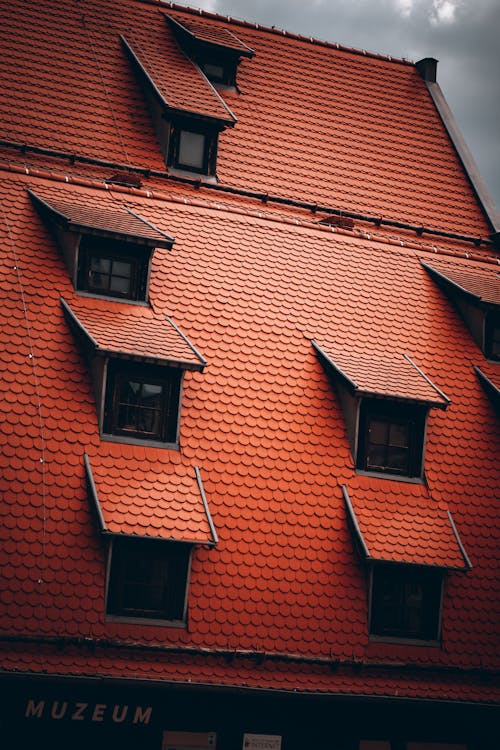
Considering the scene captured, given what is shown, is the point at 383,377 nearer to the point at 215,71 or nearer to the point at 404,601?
the point at 404,601

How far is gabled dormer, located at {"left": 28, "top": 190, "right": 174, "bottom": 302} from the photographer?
16203 millimetres

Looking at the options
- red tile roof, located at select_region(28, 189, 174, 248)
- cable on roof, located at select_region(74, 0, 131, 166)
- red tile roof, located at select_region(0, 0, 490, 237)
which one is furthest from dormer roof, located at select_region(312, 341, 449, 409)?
cable on roof, located at select_region(74, 0, 131, 166)

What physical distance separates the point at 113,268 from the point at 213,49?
7.21m

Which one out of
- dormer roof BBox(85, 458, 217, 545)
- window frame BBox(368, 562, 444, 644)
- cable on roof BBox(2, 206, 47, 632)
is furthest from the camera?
window frame BBox(368, 562, 444, 644)

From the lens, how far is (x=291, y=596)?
15.3m

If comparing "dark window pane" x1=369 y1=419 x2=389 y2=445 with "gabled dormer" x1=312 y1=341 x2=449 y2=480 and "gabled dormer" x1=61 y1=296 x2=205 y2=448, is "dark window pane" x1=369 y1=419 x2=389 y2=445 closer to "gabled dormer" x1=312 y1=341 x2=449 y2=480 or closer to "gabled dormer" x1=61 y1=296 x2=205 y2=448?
"gabled dormer" x1=312 y1=341 x2=449 y2=480

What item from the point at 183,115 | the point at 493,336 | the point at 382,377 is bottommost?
the point at 382,377

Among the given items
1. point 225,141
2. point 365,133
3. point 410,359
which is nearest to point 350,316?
point 410,359

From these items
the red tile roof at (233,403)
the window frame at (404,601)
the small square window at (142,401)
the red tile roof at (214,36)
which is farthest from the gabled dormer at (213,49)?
the window frame at (404,601)

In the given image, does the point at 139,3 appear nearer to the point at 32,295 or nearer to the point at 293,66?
the point at 293,66

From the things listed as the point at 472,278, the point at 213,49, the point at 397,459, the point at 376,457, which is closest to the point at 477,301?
the point at 472,278

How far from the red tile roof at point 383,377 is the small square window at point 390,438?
342 mm

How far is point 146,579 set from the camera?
1470cm

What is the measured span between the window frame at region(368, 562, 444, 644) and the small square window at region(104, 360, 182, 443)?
12.6ft
